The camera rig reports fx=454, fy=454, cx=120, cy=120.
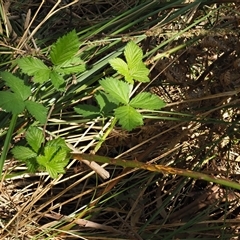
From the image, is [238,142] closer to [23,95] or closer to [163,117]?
[163,117]

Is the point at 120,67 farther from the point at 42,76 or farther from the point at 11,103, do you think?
the point at 11,103

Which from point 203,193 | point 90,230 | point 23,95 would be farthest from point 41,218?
point 203,193

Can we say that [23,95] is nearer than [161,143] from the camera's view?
Yes

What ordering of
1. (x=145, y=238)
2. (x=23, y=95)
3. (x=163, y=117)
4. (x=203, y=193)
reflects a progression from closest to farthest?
(x=23, y=95), (x=163, y=117), (x=145, y=238), (x=203, y=193)

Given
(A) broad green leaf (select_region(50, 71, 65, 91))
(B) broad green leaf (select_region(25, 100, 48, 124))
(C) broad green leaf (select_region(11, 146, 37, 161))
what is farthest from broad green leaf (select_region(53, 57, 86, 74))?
(C) broad green leaf (select_region(11, 146, 37, 161))

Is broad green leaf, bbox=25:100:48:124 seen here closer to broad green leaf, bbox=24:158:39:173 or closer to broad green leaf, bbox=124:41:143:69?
broad green leaf, bbox=24:158:39:173

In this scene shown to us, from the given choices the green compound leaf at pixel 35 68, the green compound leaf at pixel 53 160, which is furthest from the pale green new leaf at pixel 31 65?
the green compound leaf at pixel 53 160

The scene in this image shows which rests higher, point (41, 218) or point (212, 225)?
point (41, 218)

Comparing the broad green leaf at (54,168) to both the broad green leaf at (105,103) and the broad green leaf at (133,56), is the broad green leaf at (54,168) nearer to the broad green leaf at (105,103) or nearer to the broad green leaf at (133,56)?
the broad green leaf at (105,103)
